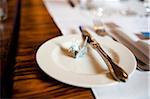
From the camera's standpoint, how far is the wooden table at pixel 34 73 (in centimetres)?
40

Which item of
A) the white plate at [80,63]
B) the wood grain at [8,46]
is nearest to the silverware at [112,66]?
the white plate at [80,63]

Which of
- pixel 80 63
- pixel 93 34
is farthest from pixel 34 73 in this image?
pixel 93 34

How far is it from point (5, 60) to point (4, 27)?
0.85ft

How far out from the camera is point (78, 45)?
54 centimetres

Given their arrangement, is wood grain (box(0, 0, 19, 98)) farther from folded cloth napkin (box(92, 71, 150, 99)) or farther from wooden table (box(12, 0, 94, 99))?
folded cloth napkin (box(92, 71, 150, 99))

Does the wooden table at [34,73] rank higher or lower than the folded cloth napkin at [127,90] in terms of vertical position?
higher

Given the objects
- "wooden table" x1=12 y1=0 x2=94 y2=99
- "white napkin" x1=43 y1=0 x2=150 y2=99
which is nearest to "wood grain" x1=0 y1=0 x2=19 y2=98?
"wooden table" x1=12 y1=0 x2=94 y2=99

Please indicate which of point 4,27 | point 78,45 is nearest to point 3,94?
point 78,45

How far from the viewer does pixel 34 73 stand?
45cm

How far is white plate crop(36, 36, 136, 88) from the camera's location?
402 millimetres

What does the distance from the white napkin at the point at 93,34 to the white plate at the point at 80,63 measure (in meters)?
0.03

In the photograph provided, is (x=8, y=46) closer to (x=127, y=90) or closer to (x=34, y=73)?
(x=34, y=73)

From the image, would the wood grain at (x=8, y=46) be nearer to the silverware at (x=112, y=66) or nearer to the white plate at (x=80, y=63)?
the white plate at (x=80, y=63)

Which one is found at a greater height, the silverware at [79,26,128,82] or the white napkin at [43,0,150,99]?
the silverware at [79,26,128,82]
